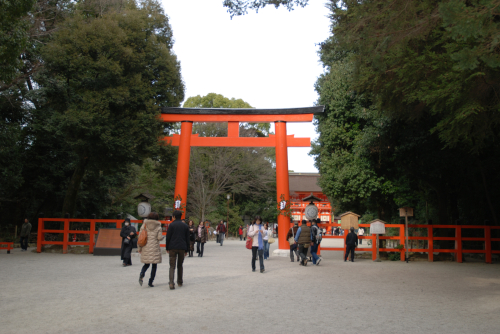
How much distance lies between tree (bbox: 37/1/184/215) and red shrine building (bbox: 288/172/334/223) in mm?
26107

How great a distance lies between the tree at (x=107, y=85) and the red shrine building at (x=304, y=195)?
85.7 feet

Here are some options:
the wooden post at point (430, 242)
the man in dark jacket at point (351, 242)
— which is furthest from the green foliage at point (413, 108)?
the man in dark jacket at point (351, 242)

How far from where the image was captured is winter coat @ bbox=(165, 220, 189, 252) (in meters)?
7.85

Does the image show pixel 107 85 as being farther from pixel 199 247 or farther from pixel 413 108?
pixel 413 108

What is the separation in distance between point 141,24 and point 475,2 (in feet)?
45.4

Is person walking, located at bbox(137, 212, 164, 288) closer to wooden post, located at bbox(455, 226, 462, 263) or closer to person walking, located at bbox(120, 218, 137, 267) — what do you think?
person walking, located at bbox(120, 218, 137, 267)

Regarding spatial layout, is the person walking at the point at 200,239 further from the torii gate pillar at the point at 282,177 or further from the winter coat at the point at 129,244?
the winter coat at the point at 129,244

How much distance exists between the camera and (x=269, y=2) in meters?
8.77

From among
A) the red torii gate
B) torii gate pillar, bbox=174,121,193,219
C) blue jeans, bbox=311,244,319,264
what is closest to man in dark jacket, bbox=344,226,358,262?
blue jeans, bbox=311,244,319,264

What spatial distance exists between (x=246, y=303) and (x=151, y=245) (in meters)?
2.38

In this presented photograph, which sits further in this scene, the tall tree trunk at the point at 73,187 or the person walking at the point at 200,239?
the tall tree trunk at the point at 73,187

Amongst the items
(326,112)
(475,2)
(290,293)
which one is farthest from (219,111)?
(475,2)

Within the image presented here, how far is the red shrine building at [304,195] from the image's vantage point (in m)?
43.1

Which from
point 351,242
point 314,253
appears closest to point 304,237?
point 314,253
